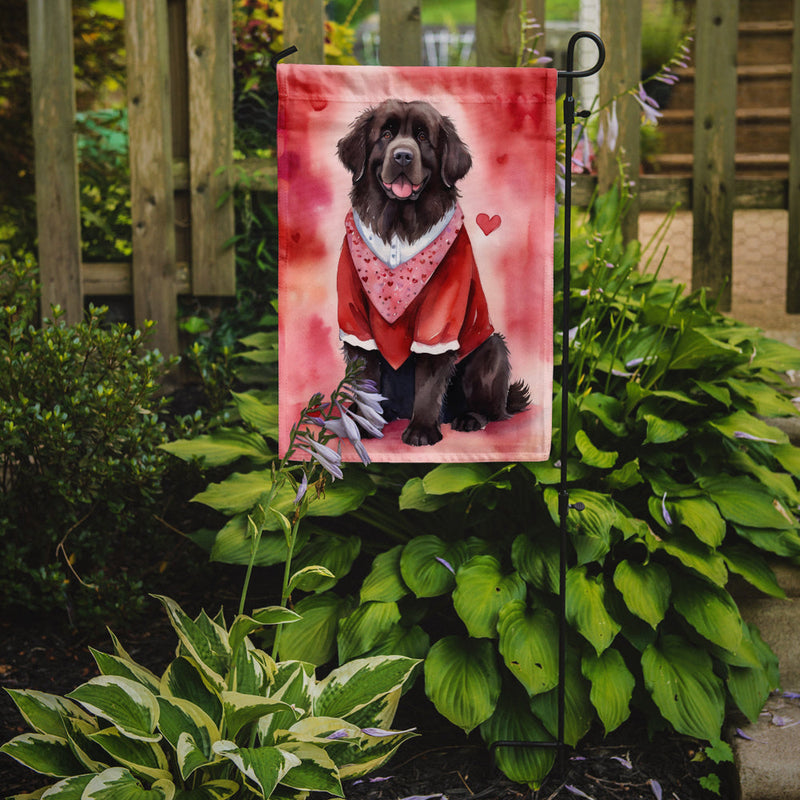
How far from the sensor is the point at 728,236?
365cm

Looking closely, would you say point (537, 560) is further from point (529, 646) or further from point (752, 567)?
point (752, 567)

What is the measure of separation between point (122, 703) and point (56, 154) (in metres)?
2.50

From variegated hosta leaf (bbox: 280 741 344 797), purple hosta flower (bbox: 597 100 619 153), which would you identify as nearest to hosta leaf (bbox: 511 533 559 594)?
variegated hosta leaf (bbox: 280 741 344 797)

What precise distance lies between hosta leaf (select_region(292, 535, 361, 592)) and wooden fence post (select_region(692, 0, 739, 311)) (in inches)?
84.8

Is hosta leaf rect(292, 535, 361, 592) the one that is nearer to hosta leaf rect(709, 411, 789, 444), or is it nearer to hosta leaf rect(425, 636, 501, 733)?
hosta leaf rect(425, 636, 501, 733)

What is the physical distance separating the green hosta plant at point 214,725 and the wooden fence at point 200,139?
2.01 meters

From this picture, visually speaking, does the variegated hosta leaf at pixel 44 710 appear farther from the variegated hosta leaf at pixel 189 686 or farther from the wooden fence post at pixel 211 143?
the wooden fence post at pixel 211 143

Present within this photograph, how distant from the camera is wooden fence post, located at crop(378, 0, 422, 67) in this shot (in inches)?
130

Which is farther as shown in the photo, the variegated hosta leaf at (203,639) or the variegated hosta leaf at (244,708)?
the variegated hosta leaf at (203,639)

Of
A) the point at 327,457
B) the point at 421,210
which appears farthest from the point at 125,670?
the point at 421,210

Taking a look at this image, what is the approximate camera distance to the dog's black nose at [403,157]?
1.90 meters

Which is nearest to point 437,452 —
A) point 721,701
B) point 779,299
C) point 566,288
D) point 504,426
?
point 504,426

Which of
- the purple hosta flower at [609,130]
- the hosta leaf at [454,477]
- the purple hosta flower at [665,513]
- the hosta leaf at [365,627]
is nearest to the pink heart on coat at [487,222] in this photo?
the hosta leaf at [454,477]

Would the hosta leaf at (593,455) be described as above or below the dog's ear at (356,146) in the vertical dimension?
below
